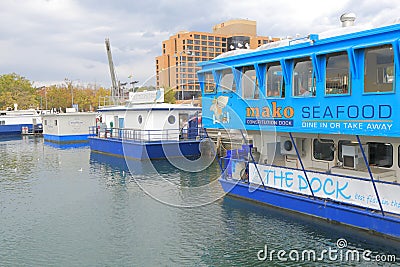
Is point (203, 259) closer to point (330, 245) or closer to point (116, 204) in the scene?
point (330, 245)

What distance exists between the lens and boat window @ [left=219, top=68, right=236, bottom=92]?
1592cm

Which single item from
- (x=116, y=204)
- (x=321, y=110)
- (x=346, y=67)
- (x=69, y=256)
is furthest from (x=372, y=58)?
(x=116, y=204)

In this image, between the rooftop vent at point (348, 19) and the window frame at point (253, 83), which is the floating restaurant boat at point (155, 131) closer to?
the window frame at point (253, 83)

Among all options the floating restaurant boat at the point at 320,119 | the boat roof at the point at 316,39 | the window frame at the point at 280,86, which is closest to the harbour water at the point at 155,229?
the floating restaurant boat at the point at 320,119

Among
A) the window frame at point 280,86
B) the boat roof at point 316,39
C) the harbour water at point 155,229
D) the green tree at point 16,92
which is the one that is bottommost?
the harbour water at point 155,229

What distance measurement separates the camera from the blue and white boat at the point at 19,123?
60244 millimetres

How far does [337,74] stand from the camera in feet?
40.2

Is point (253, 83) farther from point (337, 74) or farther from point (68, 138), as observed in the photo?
point (68, 138)

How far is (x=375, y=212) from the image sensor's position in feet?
38.5

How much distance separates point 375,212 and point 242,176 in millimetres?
6232

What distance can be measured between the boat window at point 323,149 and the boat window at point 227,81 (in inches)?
151

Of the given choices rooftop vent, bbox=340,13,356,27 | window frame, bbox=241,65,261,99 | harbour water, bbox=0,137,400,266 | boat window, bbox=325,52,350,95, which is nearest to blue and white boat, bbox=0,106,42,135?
harbour water, bbox=0,137,400,266

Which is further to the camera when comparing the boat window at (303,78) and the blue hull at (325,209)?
the boat window at (303,78)

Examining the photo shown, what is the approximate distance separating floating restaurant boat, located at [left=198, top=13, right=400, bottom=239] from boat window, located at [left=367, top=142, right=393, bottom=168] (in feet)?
0.10
